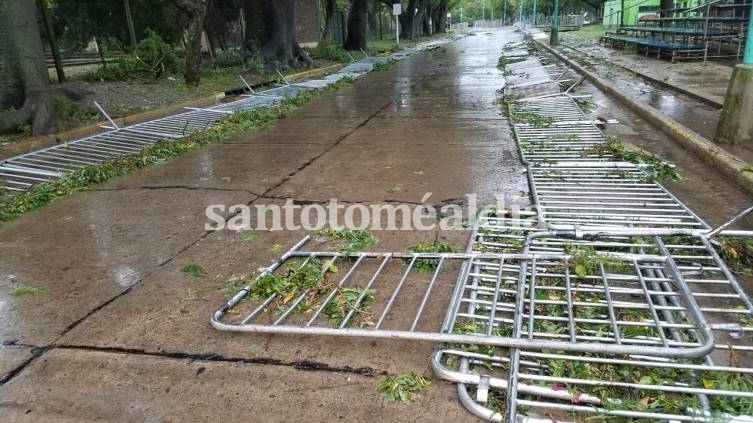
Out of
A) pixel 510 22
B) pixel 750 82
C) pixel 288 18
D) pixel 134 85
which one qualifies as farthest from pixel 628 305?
pixel 510 22

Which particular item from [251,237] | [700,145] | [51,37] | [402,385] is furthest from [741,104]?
[51,37]

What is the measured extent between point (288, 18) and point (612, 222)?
1511 centimetres

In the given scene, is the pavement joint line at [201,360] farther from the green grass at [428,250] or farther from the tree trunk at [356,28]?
Result: the tree trunk at [356,28]

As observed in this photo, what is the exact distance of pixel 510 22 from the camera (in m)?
114

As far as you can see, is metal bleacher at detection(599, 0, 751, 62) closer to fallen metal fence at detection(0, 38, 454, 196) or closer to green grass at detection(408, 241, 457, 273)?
fallen metal fence at detection(0, 38, 454, 196)

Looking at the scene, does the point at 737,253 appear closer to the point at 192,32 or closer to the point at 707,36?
the point at 192,32

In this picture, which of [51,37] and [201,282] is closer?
[201,282]

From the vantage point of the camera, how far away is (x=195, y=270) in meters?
3.80

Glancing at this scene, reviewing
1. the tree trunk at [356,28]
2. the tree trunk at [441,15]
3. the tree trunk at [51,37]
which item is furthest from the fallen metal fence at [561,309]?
the tree trunk at [441,15]

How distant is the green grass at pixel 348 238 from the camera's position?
4.06 meters

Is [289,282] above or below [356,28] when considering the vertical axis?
below

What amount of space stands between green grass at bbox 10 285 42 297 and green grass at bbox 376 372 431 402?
2.50 metres

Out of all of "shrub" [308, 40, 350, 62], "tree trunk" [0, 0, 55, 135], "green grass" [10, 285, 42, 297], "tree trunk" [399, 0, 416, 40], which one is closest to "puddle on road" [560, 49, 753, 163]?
"green grass" [10, 285, 42, 297]

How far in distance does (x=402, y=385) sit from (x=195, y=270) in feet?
6.41
